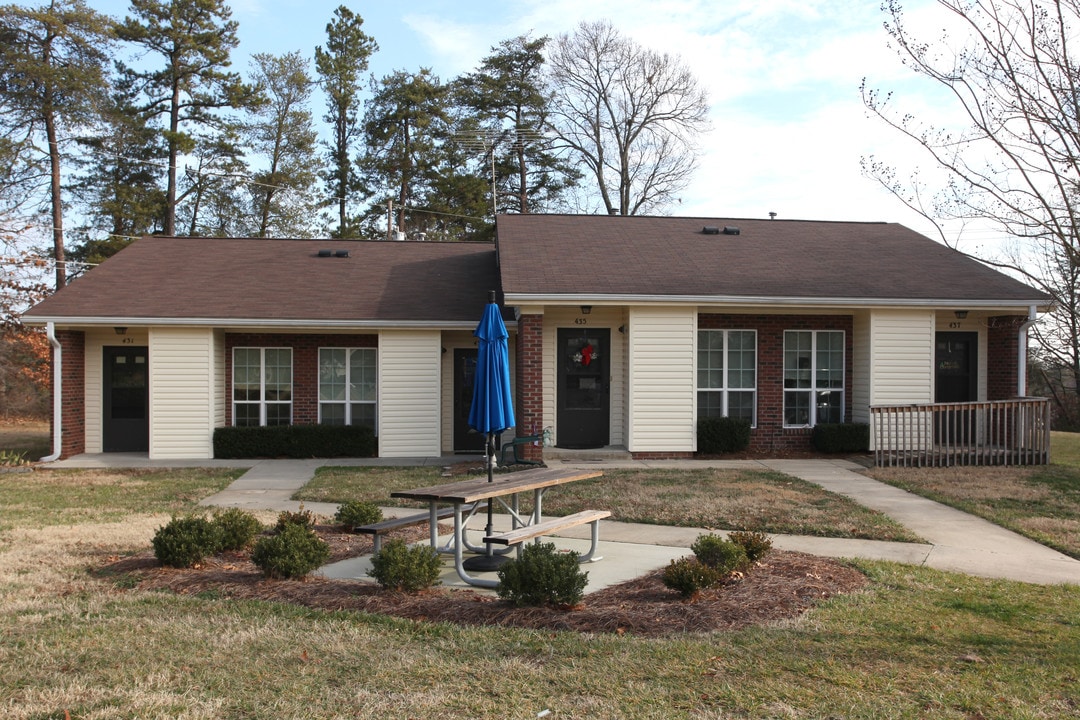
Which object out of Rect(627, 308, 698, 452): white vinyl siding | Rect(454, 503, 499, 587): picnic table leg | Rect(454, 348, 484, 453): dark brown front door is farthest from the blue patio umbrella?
Rect(454, 348, 484, 453): dark brown front door

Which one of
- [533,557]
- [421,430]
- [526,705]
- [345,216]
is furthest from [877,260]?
[345,216]

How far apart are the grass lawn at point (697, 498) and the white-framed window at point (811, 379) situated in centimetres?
356

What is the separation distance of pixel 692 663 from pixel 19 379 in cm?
3063

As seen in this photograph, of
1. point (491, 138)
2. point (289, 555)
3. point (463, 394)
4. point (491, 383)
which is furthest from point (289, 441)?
point (491, 138)

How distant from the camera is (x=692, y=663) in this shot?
502 centimetres

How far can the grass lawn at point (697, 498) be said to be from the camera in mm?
9641

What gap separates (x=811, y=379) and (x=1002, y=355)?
3.73 metres

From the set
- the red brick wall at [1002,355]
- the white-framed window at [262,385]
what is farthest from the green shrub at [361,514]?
the red brick wall at [1002,355]

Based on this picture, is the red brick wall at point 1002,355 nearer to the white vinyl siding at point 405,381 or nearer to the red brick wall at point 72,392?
the white vinyl siding at point 405,381

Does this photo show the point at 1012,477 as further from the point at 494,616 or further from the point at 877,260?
the point at 494,616

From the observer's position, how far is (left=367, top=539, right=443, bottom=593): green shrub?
656 centimetres

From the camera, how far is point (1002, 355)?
669 inches

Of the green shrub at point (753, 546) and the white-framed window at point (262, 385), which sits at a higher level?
the white-framed window at point (262, 385)

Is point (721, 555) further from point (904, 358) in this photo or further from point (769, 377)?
point (904, 358)
